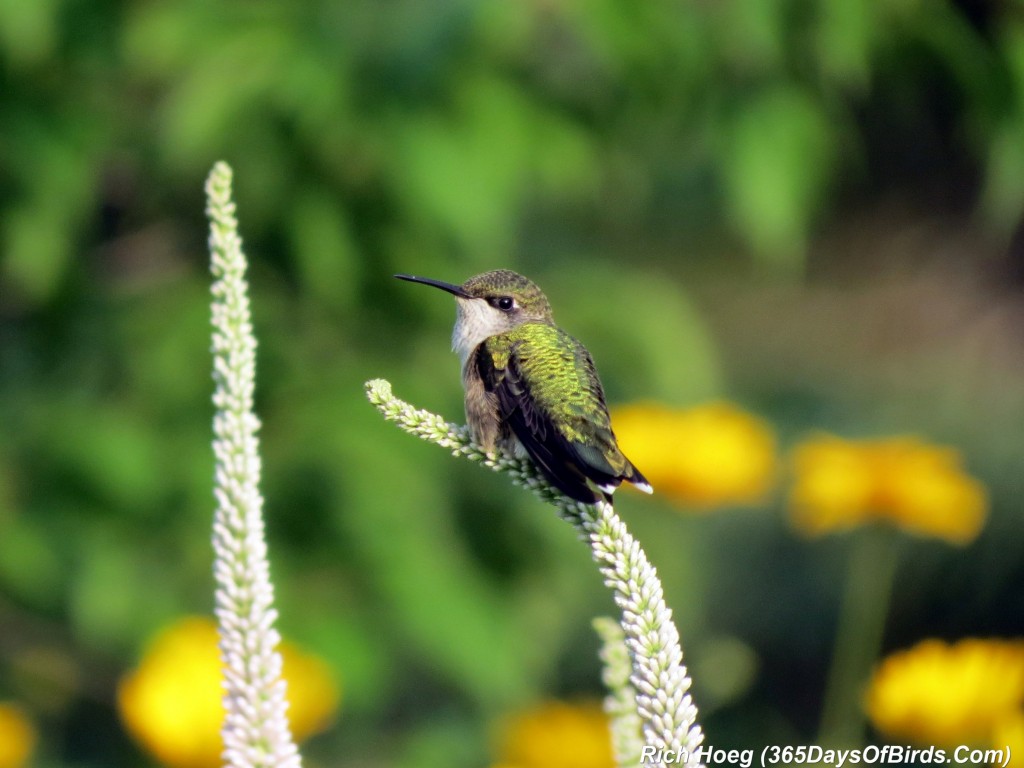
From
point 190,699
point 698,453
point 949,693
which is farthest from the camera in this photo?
point 698,453

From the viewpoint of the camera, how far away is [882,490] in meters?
3.44

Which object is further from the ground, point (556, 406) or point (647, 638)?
point (556, 406)

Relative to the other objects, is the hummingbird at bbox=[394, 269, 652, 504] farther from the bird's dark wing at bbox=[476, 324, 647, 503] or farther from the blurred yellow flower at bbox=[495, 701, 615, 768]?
the blurred yellow flower at bbox=[495, 701, 615, 768]

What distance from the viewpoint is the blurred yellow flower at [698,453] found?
3561 mm

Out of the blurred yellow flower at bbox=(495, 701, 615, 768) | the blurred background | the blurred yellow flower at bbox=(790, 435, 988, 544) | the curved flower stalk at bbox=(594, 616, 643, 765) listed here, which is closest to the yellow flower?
the blurred background

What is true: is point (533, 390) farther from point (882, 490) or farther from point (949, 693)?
point (882, 490)

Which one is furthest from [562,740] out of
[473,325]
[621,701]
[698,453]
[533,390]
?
[621,701]

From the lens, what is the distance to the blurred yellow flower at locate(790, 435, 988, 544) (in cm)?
342

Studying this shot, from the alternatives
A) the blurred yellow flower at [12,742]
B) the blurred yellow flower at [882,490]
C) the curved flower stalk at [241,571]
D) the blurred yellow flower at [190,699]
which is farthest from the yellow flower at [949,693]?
the blurred yellow flower at [12,742]

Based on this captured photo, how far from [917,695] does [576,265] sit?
3046 millimetres

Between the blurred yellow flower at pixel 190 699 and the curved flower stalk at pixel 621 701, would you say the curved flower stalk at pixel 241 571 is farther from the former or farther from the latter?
the blurred yellow flower at pixel 190 699

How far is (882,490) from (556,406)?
1776 mm

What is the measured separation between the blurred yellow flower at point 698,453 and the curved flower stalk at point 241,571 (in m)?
2.31

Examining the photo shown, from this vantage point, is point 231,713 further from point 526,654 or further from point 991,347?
point 991,347
